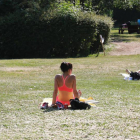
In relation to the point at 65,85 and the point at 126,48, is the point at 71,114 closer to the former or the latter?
the point at 65,85

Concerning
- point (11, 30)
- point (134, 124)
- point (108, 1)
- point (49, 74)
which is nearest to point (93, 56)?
point (11, 30)

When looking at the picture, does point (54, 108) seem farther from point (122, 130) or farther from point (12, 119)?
point (122, 130)

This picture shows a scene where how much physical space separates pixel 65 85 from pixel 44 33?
52.0ft

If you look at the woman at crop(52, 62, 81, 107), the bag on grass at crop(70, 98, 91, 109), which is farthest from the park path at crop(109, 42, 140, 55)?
the bag on grass at crop(70, 98, 91, 109)

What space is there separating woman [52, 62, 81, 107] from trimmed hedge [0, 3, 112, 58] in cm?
1573

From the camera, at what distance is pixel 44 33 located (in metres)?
23.6

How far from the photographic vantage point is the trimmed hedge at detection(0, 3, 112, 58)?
23.6m

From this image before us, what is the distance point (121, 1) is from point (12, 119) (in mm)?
31489

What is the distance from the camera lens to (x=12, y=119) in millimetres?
6832

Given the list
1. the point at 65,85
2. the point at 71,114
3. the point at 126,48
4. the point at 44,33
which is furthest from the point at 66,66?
the point at 126,48

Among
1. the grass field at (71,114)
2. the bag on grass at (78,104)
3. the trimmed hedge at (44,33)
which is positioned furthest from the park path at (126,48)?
the bag on grass at (78,104)

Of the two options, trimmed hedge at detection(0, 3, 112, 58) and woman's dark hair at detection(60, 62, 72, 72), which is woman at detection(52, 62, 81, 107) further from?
trimmed hedge at detection(0, 3, 112, 58)

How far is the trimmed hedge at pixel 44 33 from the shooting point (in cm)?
2356

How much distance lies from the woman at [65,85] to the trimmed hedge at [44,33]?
15732 mm
